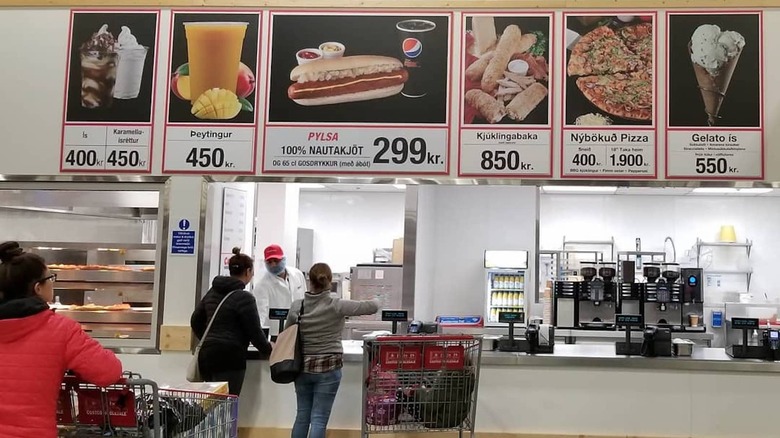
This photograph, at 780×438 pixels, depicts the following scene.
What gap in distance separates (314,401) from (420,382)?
2.62 feet

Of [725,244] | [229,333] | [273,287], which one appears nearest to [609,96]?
[229,333]

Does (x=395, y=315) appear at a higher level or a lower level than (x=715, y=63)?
lower

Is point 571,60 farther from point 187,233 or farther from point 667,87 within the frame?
point 187,233

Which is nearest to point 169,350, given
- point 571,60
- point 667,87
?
point 571,60

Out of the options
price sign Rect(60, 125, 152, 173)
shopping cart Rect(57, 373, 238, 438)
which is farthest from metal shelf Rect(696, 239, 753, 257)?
shopping cart Rect(57, 373, 238, 438)

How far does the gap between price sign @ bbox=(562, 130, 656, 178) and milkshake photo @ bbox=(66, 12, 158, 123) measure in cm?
307

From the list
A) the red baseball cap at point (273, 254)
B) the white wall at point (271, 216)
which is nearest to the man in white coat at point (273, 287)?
the red baseball cap at point (273, 254)

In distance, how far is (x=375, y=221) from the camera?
37.5 ft

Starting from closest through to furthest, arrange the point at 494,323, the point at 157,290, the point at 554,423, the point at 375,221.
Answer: the point at 554,423 → the point at 157,290 → the point at 494,323 → the point at 375,221

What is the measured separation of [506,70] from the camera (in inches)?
193

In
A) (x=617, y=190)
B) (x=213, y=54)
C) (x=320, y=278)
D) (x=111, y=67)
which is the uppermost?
(x=213, y=54)

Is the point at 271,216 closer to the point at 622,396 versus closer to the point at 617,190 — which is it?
the point at 622,396

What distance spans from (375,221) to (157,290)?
6.66m

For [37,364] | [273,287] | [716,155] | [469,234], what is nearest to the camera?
[37,364]
